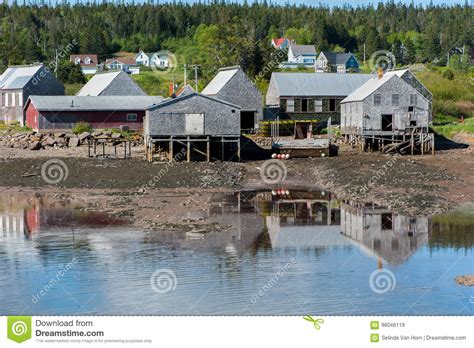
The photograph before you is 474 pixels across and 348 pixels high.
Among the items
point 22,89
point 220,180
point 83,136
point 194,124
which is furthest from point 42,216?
point 22,89

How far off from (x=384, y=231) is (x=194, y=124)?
85.2 feet

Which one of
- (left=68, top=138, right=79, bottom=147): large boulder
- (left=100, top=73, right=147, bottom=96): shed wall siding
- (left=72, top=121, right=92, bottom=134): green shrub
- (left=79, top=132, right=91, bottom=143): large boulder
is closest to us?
(left=68, top=138, right=79, bottom=147): large boulder

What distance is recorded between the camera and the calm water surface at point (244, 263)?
2333cm

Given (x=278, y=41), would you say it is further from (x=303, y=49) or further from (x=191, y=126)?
(x=191, y=126)

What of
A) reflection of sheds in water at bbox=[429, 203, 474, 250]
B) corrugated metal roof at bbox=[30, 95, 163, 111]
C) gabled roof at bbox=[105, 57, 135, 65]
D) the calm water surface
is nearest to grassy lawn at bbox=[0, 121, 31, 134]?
corrugated metal roof at bbox=[30, 95, 163, 111]

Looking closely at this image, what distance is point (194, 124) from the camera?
2282 inches

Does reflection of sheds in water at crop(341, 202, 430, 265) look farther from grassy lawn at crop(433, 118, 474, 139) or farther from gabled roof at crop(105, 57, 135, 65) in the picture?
gabled roof at crop(105, 57, 135, 65)

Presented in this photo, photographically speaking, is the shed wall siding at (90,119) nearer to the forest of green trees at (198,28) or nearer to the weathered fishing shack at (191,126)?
the weathered fishing shack at (191,126)

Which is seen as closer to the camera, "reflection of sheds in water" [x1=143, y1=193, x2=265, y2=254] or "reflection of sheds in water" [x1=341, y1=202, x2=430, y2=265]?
"reflection of sheds in water" [x1=341, y1=202, x2=430, y2=265]

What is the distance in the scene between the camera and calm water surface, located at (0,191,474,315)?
2333 cm

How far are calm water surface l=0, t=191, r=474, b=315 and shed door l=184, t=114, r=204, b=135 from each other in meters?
18.6

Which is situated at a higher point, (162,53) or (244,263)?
(162,53)

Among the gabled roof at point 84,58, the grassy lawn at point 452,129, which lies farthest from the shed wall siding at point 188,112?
the gabled roof at point 84,58
